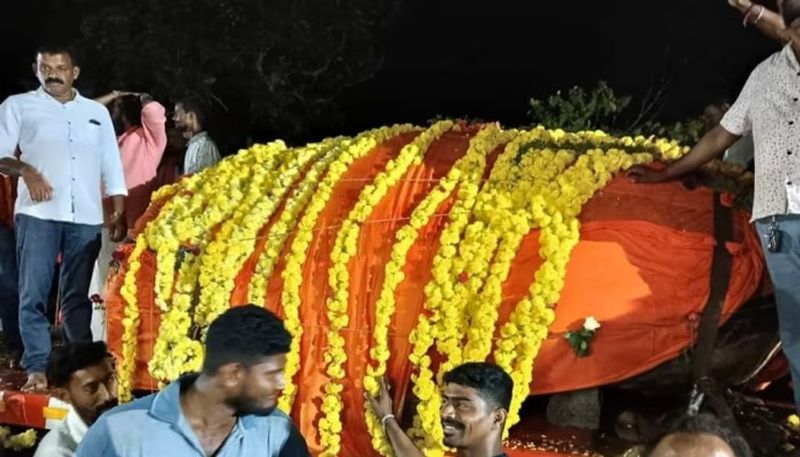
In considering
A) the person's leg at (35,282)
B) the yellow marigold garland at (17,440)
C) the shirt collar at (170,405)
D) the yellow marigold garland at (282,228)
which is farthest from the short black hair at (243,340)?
the yellow marigold garland at (17,440)

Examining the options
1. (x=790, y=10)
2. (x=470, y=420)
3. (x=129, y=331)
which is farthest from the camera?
(x=129, y=331)

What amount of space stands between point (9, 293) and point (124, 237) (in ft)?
2.96

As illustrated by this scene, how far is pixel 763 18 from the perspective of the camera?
15.1 feet

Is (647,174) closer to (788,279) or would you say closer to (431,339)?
(788,279)

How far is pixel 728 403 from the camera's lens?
4.90 meters

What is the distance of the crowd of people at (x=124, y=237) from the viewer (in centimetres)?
314

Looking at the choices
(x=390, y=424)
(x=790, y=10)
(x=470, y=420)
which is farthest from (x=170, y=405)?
(x=790, y=10)

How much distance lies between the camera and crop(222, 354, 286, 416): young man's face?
10.3 ft

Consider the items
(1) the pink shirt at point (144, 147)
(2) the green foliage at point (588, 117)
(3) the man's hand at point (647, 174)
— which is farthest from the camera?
(2) the green foliage at point (588, 117)

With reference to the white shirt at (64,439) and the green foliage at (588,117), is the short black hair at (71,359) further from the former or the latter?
Answer: the green foliage at (588,117)

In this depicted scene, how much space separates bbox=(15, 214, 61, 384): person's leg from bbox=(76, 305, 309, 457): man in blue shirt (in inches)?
118

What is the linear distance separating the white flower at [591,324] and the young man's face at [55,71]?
329cm

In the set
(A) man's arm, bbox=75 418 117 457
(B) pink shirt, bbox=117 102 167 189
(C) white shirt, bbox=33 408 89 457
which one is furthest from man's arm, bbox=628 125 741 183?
(B) pink shirt, bbox=117 102 167 189

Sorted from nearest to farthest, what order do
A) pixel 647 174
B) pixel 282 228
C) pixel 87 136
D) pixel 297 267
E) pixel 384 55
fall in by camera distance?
1. pixel 647 174
2. pixel 297 267
3. pixel 282 228
4. pixel 87 136
5. pixel 384 55
